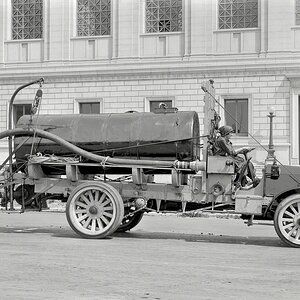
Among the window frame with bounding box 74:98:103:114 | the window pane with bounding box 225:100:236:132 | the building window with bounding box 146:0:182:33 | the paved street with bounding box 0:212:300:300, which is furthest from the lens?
the window frame with bounding box 74:98:103:114

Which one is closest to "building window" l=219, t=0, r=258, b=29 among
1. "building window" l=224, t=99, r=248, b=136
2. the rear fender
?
"building window" l=224, t=99, r=248, b=136

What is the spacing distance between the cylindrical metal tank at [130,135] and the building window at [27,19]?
22449 millimetres

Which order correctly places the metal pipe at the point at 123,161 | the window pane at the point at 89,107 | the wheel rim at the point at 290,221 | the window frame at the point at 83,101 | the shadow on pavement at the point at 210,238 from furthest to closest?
the window pane at the point at 89,107 < the window frame at the point at 83,101 < the shadow on pavement at the point at 210,238 < the metal pipe at the point at 123,161 < the wheel rim at the point at 290,221

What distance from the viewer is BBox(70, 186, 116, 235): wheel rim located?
15055 millimetres

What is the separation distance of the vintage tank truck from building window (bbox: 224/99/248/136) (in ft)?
63.5

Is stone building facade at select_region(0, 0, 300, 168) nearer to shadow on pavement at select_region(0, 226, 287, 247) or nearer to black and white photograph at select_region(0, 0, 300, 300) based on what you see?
black and white photograph at select_region(0, 0, 300, 300)

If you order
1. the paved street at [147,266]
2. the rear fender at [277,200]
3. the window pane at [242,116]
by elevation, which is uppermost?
the window pane at [242,116]

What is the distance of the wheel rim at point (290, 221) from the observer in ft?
45.7

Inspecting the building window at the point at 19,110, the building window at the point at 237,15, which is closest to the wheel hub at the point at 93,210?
the building window at the point at 237,15

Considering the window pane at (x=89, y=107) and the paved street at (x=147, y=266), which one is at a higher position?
the window pane at (x=89, y=107)

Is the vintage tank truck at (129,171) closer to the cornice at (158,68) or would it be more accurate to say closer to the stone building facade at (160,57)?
the stone building facade at (160,57)

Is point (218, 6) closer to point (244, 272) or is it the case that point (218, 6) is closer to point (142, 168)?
point (142, 168)

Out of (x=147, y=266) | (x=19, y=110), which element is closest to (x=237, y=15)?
(x=19, y=110)

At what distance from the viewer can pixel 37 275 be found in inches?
408
